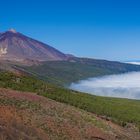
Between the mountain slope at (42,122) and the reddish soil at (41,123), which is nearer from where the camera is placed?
the reddish soil at (41,123)

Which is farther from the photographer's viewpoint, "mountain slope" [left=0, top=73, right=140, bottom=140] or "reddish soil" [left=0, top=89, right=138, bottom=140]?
"mountain slope" [left=0, top=73, right=140, bottom=140]

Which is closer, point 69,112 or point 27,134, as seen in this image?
point 27,134

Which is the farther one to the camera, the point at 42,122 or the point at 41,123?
the point at 42,122

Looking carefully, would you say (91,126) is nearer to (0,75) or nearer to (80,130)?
(80,130)

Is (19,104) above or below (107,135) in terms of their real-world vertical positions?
above

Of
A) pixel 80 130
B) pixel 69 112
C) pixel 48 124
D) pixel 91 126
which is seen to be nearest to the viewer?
pixel 48 124

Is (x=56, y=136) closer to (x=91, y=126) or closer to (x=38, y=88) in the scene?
(x=91, y=126)

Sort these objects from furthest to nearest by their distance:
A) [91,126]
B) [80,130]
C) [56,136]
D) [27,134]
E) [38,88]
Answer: [38,88]
[91,126]
[80,130]
[56,136]
[27,134]

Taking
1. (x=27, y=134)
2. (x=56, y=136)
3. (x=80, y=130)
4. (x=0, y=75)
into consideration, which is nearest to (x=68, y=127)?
(x=80, y=130)

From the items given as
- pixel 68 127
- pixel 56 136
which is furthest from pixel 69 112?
pixel 56 136
